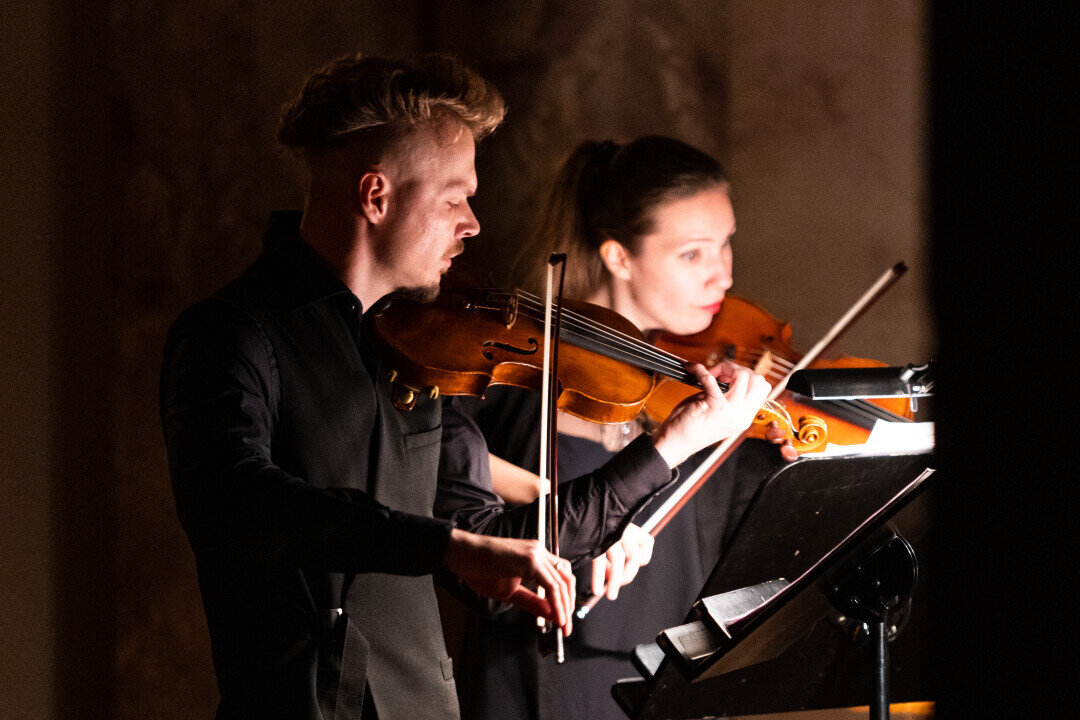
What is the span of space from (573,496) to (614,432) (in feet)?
1.18

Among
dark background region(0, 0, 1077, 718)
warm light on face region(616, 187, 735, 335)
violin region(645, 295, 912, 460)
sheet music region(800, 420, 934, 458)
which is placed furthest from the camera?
warm light on face region(616, 187, 735, 335)

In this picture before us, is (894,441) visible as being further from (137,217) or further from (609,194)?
(137,217)

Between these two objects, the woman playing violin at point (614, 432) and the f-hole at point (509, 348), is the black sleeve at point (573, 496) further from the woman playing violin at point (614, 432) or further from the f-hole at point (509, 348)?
the f-hole at point (509, 348)

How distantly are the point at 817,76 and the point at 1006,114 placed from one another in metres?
2.60

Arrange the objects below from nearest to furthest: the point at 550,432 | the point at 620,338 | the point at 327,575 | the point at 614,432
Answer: the point at 327,575
the point at 550,432
the point at 620,338
the point at 614,432

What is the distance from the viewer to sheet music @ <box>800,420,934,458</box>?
0.98 m

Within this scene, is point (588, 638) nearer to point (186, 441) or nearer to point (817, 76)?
point (186, 441)

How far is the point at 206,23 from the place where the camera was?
6.32ft

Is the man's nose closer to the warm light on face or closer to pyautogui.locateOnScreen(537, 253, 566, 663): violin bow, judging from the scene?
pyautogui.locateOnScreen(537, 253, 566, 663): violin bow

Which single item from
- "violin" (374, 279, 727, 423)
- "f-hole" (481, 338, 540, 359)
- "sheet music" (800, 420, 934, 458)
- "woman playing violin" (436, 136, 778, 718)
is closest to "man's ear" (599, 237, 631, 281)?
"woman playing violin" (436, 136, 778, 718)

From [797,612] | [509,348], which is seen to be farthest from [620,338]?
[797,612]

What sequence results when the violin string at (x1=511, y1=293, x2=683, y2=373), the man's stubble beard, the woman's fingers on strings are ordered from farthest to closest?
the violin string at (x1=511, y1=293, x2=683, y2=373) → the woman's fingers on strings → the man's stubble beard

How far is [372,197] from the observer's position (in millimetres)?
1343

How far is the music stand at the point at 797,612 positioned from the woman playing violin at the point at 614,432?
0.42m
